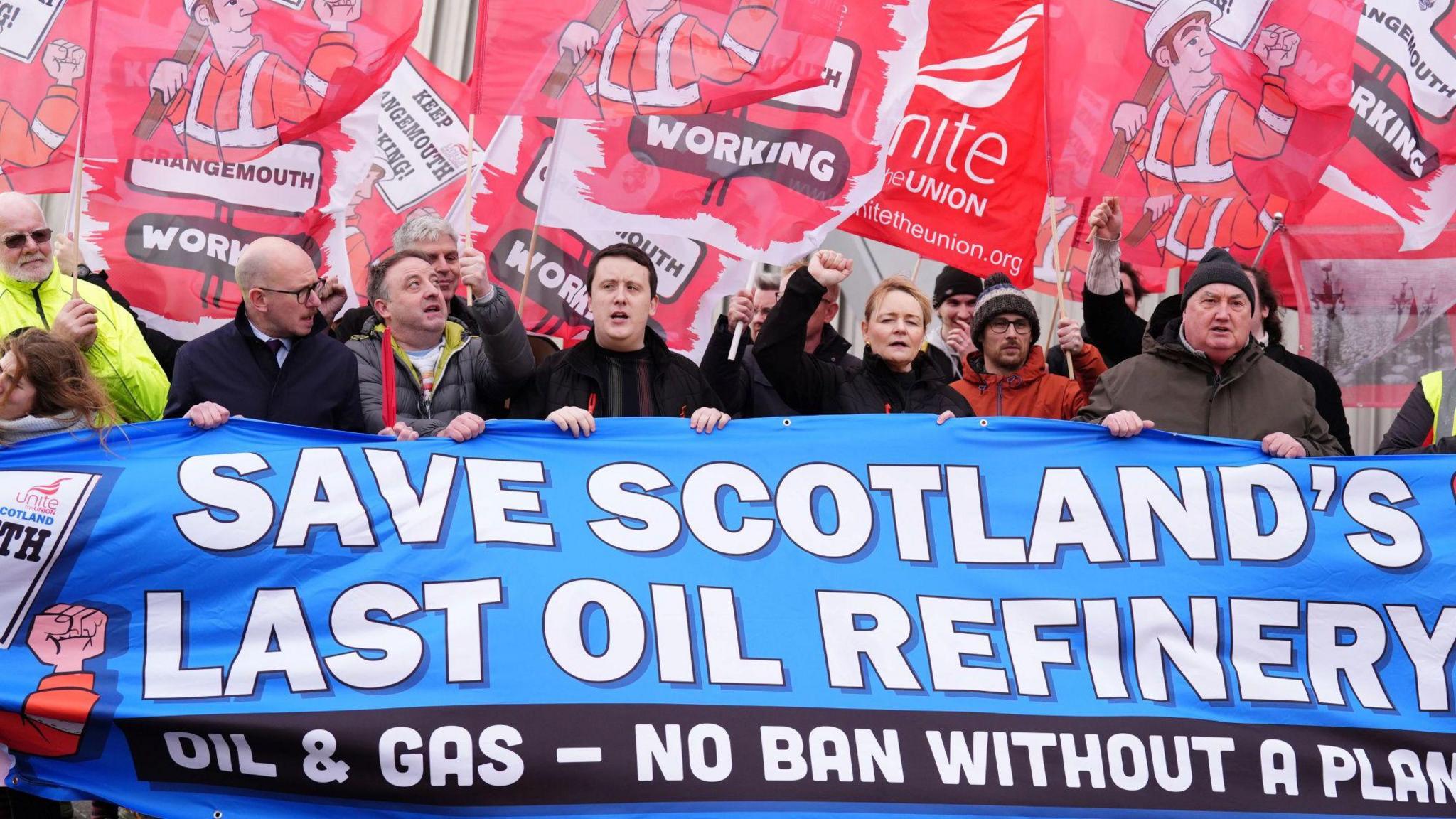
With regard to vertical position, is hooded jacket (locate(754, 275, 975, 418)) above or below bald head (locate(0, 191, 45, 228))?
below

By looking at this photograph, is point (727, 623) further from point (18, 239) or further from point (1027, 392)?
point (18, 239)

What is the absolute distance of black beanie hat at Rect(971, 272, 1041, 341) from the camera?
579cm

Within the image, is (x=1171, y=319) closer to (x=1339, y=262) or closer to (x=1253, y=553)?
(x=1253, y=553)

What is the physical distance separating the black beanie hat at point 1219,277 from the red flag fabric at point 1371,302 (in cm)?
167

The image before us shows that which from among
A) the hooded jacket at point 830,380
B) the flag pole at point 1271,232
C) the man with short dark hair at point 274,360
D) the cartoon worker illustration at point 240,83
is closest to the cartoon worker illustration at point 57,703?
the man with short dark hair at point 274,360

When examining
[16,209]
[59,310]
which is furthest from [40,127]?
[59,310]

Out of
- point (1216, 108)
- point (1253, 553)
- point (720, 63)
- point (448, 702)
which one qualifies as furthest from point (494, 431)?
point (1216, 108)

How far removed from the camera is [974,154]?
268 inches

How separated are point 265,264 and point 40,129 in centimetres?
186

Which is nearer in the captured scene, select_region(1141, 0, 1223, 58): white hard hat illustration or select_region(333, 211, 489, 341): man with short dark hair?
select_region(333, 211, 489, 341): man with short dark hair

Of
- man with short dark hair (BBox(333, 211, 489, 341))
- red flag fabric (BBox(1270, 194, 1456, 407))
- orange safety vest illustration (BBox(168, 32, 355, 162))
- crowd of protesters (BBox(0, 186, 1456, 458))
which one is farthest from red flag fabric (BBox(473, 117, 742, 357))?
red flag fabric (BBox(1270, 194, 1456, 407))

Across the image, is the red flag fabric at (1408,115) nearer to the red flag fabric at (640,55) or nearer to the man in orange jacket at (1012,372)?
the man in orange jacket at (1012,372)

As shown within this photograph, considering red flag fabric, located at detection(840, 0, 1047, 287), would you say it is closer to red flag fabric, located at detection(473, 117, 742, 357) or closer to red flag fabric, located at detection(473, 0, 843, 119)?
red flag fabric, located at detection(473, 117, 742, 357)

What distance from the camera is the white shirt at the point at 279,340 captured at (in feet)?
17.4
